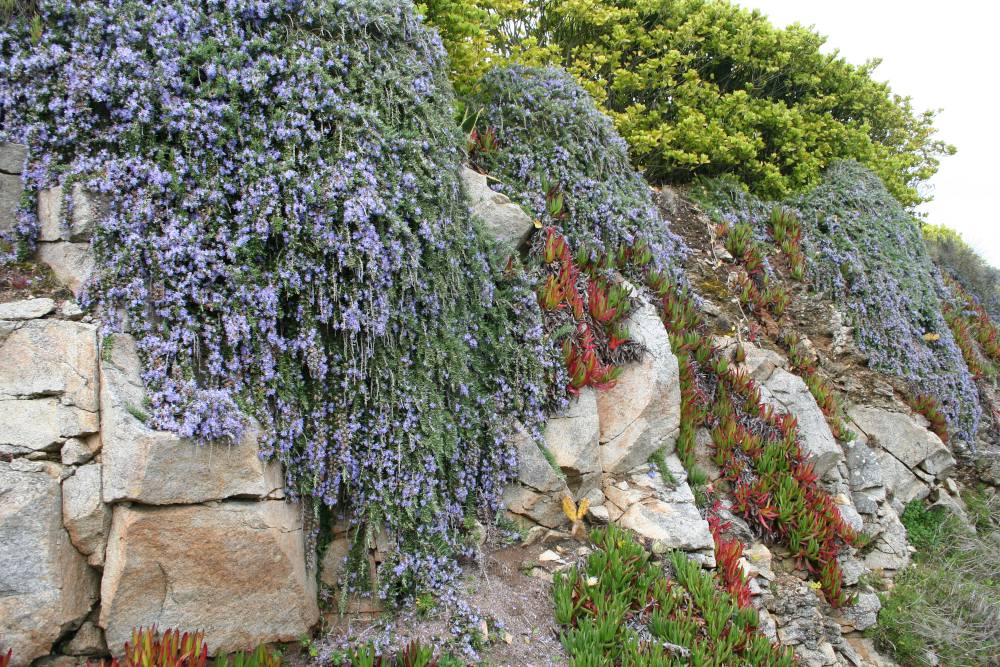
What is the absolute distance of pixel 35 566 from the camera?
3059 millimetres

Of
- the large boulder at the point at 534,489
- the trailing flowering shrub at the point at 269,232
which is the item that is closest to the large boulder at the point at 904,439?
the large boulder at the point at 534,489

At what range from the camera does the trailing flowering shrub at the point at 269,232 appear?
3547 mm

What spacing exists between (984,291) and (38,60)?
48.3 ft

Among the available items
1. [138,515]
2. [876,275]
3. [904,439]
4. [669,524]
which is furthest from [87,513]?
[876,275]

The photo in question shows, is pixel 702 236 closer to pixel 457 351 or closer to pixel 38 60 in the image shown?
pixel 457 351

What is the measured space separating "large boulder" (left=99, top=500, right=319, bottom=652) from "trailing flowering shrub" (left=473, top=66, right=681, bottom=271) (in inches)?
140

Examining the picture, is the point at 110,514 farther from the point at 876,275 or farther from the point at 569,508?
the point at 876,275

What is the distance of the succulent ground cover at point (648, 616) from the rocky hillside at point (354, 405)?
2cm

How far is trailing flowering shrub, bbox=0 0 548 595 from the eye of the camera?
140 inches

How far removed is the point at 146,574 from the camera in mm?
3252

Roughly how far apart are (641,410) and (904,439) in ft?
13.0

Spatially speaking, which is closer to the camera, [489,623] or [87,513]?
[87,513]

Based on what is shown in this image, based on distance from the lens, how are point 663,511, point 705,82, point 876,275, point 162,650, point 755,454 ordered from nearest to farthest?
point 162,650 < point 663,511 < point 755,454 < point 876,275 < point 705,82

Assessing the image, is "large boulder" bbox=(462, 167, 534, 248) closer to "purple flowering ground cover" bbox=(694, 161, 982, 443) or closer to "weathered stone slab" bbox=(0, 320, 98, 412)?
"weathered stone slab" bbox=(0, 320, 98, 412)
